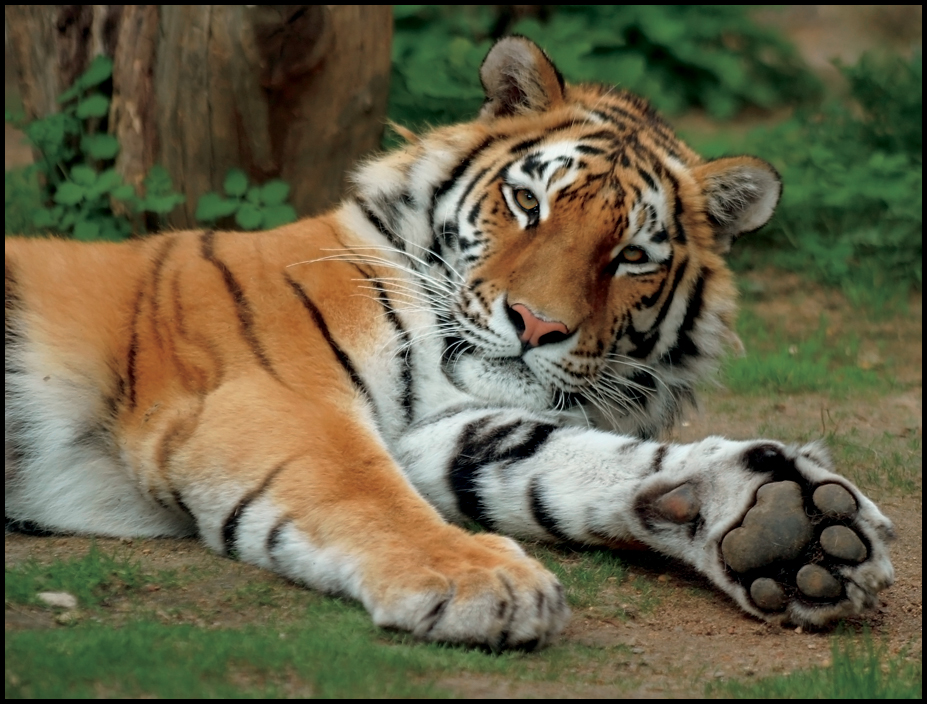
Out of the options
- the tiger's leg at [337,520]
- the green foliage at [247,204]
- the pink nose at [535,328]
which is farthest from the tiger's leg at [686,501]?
the green foliage at [247,204]

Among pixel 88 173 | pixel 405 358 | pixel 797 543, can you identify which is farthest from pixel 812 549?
pixel 88 173

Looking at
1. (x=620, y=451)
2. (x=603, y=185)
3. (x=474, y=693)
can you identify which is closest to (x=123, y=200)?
(x=603, y=185)

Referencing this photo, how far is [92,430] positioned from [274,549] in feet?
2.16

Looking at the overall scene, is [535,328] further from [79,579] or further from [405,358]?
[79,579]

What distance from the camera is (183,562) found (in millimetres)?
2715

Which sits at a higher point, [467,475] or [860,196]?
[860,196]

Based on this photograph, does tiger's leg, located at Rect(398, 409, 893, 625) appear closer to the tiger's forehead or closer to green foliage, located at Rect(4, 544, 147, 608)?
the tiger's forehead

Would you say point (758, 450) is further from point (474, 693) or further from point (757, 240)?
point (757, 240)

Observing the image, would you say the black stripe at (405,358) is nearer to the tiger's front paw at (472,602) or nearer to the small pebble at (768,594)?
the tiger's front paw at (472,602)

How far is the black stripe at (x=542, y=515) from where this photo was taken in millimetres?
2963

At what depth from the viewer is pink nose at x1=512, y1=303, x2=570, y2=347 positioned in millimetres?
2896

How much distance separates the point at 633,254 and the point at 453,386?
0.62 meters

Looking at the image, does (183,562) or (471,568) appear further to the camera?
(183,562)

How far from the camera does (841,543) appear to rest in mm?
2428
